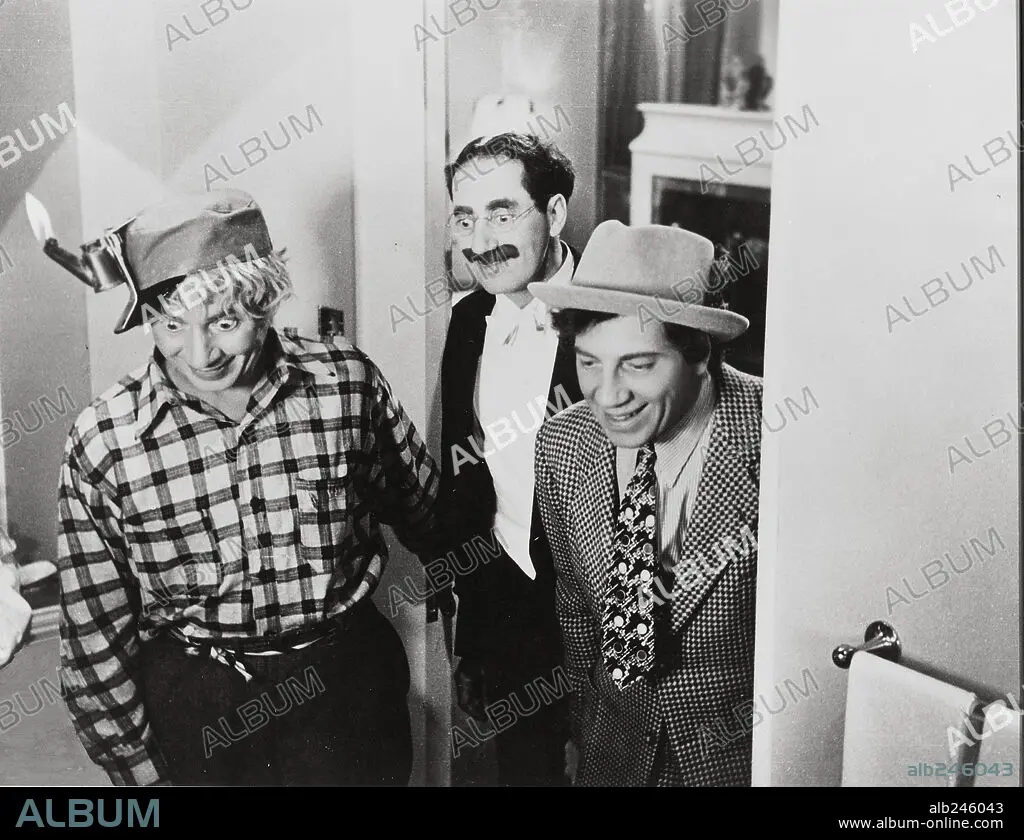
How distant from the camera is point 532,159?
2068 millimetres

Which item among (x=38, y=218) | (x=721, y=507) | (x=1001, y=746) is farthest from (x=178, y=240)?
(x=1001, y=746)

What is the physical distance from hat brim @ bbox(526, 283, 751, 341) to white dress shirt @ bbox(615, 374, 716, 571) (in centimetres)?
10

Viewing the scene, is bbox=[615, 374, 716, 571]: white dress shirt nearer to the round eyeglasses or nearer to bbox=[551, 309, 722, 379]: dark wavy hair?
bbox=[551, 309, 722, 379]: dark wavy hair

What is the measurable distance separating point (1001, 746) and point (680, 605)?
64 cm

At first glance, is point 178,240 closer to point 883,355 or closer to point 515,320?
point 515,320

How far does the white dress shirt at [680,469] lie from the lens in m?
2.09

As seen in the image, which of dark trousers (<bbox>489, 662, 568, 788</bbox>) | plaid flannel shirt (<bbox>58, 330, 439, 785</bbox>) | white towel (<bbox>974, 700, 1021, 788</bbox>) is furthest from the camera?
dark trousers (<bbox>489, 662, 568, 788</bbox>)

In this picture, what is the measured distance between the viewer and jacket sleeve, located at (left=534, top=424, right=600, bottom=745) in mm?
2166

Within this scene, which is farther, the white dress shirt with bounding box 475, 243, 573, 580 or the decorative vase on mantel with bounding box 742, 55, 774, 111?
the white dress shirt with bounding box 475, 243, 573, 580

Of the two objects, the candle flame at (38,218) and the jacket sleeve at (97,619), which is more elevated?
the candle flame at (38,218)

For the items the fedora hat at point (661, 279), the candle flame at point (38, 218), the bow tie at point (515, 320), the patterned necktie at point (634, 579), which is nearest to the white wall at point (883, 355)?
the fedora hat at point (661, 279)

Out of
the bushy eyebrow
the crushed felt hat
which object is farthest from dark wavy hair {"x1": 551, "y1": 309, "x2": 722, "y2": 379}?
the crushed felt hat

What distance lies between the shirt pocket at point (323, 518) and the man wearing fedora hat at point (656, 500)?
0.41 meters

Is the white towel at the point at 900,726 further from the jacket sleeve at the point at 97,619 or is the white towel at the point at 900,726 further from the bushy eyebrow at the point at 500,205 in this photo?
the jacket sleeve at the point at 97,619
